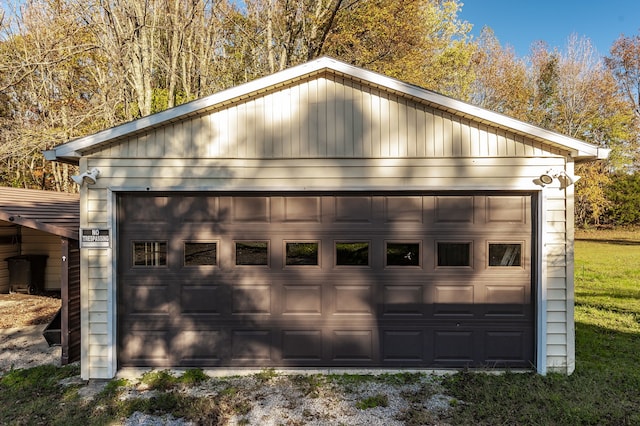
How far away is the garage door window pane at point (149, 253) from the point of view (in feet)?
16.1

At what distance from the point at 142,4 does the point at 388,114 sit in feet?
31.2

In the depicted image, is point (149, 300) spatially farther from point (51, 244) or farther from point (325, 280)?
point (51, 244)

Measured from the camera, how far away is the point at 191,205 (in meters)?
4.92

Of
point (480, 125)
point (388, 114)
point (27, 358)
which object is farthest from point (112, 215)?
point (480, 125)

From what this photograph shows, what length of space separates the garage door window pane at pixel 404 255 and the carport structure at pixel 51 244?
420 centimetres

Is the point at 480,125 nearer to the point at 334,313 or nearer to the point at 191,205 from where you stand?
the point at 334,313

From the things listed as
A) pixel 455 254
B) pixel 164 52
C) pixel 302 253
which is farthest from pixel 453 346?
pixel 164 52

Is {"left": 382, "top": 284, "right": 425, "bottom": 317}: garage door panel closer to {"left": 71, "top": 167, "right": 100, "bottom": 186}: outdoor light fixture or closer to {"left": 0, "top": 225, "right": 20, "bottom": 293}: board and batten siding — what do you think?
{"left": 71, "top": 167, "right": 100, "bottom": 186}: outdoor light fixture

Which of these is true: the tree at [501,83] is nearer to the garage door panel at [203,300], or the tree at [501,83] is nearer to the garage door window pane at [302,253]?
the garage door window pane at [302,253]

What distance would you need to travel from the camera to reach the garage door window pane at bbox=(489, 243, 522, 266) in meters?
4.84

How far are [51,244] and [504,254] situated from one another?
10.9 m

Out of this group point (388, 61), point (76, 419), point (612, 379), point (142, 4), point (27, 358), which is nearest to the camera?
point (76, 419)

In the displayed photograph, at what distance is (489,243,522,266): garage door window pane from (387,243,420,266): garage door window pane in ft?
3.13

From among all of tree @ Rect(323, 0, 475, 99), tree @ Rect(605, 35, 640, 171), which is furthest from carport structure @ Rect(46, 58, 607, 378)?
tree @ Rect(605, 35, 640, 171)
